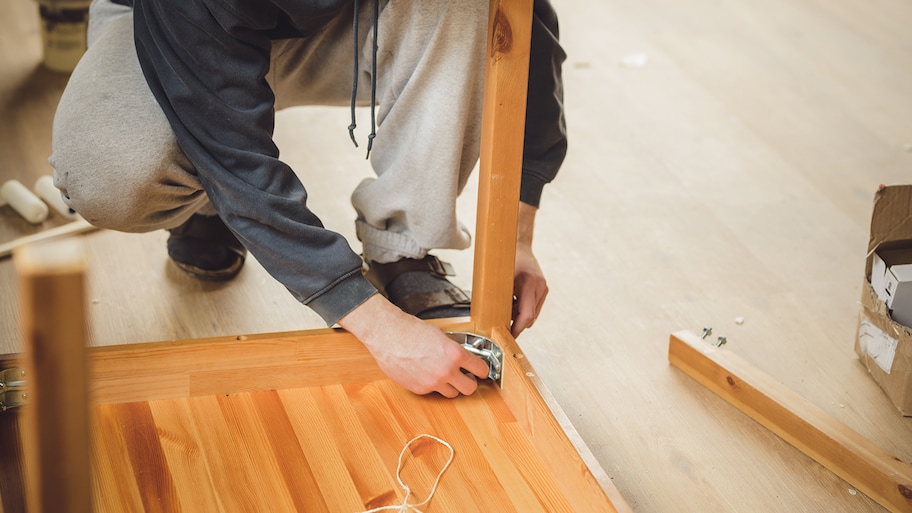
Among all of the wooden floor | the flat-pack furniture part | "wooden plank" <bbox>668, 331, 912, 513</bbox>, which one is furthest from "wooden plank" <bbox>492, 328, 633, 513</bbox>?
"wooden plank" <bbox>668, 331, 912, 513</bbox>

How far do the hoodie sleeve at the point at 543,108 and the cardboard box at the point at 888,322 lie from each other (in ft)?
1.19

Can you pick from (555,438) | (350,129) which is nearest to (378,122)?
(350,129)

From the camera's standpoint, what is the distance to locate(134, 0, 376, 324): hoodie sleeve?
814mm

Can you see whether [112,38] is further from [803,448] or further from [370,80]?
[803,448]

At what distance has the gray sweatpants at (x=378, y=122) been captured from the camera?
893 millimetres

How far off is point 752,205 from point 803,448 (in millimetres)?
569

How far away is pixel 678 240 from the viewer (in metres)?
1.34

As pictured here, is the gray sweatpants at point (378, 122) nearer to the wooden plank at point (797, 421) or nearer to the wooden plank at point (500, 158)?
the wooden plank at point (500, 158)

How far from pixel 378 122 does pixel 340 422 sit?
1.09 ft

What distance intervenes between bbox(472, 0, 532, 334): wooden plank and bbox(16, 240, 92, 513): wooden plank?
55 cm

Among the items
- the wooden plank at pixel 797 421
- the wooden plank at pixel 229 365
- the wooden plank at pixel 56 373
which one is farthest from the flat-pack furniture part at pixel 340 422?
the wooden plank at pixel 56 373

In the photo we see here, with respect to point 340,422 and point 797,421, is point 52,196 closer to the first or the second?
point 340,422

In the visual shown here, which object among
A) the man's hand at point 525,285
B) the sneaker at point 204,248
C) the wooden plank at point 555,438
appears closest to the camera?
the wooden plank at point 555,438

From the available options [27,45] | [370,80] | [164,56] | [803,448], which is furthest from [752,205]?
[27,45]
